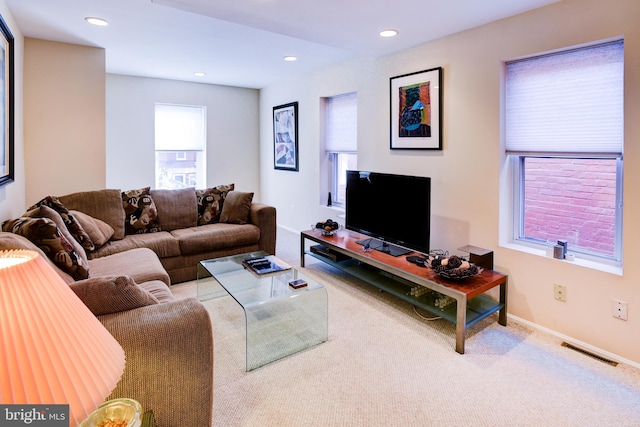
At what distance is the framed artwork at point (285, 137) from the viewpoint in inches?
217

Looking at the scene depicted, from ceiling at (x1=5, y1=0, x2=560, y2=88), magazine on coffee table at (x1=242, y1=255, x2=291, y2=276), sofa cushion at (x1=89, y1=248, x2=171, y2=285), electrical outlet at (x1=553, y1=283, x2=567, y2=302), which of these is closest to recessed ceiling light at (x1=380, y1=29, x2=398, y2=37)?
ceiling at (x1=5, y1=0, x2=560, y2=88)

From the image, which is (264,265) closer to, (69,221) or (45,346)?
(69,221)

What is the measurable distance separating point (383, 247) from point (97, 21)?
10.3 ft

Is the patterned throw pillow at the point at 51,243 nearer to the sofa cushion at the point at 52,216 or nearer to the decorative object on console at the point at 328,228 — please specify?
the sofa cushion at the point at 52,216

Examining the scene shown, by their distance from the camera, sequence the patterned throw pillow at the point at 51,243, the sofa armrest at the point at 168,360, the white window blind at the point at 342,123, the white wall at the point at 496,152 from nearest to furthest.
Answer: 1. the sofa armrest at the point at 168,360
2. the patterned throw pillow at the point at 51,243
3. the white wall at the point at 496,152
4. the white window blind at the point at 342,123

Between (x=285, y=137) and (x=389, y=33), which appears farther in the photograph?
(x=285, y=137)

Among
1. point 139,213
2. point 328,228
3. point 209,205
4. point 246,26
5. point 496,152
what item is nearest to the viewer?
point 496,152

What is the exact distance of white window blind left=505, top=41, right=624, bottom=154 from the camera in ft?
7.57

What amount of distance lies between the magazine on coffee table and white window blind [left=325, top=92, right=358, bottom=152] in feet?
6.44

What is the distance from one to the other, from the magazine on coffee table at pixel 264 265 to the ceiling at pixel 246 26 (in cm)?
187

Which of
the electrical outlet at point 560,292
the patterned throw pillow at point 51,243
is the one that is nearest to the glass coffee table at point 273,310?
the patterned throw pillow at point 51,243

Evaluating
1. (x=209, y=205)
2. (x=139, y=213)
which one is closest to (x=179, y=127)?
(x=209, y=205)

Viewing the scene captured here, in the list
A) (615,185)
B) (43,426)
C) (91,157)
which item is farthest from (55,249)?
(615,185)

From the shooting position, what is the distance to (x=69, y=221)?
9.71ft
